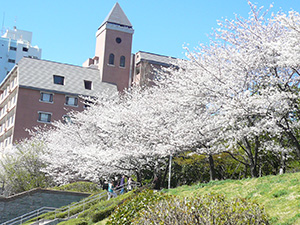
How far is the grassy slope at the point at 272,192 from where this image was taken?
452 inches

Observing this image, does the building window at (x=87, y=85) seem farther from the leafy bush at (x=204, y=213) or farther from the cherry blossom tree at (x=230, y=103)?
the leafy bush at (x=204, y=213)

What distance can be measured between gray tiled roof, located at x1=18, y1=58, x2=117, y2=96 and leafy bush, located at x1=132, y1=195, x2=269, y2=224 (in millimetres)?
49912

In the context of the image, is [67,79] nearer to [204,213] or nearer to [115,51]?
[115,51]

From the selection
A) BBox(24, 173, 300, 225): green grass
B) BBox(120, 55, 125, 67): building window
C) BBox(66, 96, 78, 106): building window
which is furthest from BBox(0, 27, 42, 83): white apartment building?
BBox(24, 173, 300, 225): green grass

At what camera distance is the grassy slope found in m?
11.5

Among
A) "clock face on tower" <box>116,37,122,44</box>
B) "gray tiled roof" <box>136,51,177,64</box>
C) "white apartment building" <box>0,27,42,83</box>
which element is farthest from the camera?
"white apartment building" <box>0,27,42,83</box>

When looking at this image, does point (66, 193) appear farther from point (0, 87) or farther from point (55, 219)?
point (0, 87)

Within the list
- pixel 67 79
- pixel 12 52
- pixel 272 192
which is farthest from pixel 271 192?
pixel 12 52

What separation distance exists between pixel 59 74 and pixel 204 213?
54132 millimetres

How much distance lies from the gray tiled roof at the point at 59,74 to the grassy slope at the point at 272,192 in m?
41.8

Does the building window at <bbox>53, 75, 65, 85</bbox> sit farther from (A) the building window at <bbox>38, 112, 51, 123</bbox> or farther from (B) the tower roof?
(B) the tower roof

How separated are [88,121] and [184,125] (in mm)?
15440

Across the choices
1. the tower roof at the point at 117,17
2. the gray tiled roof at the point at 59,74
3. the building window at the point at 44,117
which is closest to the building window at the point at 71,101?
the gray tiled roof at the point at 59,74

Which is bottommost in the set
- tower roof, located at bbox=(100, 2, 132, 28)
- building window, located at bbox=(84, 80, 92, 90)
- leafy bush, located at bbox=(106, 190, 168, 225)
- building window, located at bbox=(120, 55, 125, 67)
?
leafy bush, located at bbox=(106, 190, 168, 225)
